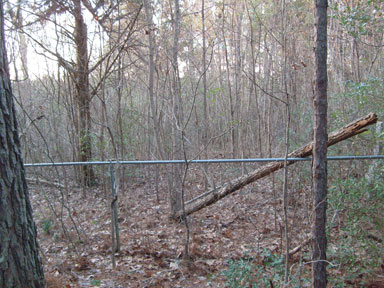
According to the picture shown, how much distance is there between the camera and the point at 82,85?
6.71 metres

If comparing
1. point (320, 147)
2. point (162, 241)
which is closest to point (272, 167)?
point (320, 147)

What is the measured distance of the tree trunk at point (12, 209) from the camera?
5.39 feet

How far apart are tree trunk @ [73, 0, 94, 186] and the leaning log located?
3263mm

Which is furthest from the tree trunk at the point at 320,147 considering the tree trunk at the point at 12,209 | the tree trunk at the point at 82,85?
the tree trunk at the point at 82,85

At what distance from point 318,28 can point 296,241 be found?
2553mm

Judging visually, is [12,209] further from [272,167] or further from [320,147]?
[272,167]

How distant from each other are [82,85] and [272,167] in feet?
16.4

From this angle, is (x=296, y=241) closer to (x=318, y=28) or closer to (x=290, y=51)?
(x=318, y=28)

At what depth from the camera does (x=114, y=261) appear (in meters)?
3.17

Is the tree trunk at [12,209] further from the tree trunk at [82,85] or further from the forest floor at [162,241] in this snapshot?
the tree trunk at [82,85]

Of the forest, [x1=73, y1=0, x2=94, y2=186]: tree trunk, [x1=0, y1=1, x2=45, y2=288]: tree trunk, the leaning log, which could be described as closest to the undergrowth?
the forest

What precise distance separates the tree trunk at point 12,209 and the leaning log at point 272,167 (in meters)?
2.54

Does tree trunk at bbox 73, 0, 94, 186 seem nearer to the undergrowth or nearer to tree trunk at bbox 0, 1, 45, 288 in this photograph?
tree trunk at bbox 0, 1, 45, 288

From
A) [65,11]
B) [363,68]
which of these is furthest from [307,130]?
[65,11]
